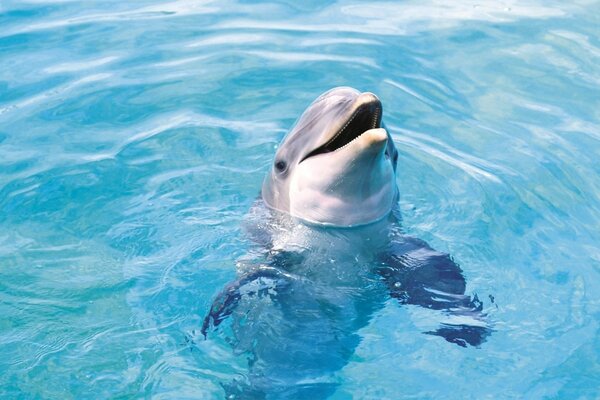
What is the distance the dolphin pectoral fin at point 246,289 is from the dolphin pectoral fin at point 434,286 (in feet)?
2.82

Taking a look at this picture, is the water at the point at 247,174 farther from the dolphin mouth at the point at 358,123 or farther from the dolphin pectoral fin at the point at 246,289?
the dolphin mouth at the point at 358,123

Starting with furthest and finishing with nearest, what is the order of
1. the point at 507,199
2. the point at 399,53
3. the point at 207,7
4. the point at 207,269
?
the point at 207,7, the point at 399,53, the point at 507,199, the point at 207,269

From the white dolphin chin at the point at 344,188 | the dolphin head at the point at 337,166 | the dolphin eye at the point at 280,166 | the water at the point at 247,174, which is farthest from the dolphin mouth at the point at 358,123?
the water at the point at 247,174

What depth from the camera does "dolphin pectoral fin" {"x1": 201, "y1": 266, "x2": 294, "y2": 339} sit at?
20.2 ft

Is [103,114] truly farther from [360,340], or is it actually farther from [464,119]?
[360,340]

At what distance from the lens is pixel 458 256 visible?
24.2 feet

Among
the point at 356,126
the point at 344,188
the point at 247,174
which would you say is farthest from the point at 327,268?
the point at 247,174

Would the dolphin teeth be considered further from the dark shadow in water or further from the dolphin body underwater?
the dark shadow in water

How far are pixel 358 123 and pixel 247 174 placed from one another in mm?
2878

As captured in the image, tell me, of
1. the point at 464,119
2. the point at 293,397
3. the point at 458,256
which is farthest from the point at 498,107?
the point at 293,397

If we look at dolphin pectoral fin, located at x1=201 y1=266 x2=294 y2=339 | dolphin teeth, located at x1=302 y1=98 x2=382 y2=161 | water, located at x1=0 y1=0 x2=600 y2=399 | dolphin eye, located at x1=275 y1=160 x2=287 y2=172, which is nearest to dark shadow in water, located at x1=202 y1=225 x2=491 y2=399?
dolphin pectoral fin, located at x1=201 y1=266 x2=294 y2=339

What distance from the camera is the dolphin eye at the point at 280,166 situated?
709cm

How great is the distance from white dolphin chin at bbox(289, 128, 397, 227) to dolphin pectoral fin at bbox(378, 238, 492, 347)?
0.40 m

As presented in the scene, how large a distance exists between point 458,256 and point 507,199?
1641mm
